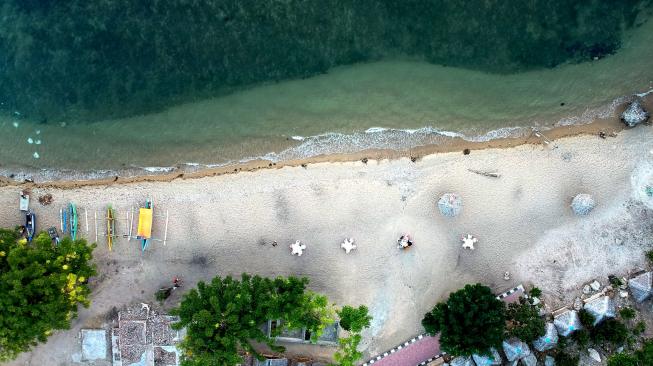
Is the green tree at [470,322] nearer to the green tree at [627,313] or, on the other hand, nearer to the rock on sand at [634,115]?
the green tree at [627,313]

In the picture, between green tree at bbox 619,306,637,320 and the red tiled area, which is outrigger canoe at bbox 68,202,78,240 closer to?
the red tiled area

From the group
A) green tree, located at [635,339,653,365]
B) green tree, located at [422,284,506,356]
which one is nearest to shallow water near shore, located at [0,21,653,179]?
green tree, located at [422,284,506,356]

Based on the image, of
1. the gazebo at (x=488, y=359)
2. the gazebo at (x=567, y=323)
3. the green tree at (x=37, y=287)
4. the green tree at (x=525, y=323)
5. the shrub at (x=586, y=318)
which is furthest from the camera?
the shrub at (x=586, y=318)

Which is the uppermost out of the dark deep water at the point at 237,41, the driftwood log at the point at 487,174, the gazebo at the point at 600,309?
the dark deep water at the point at 237,41

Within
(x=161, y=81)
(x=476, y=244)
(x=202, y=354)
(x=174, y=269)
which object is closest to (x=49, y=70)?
(x=161, y=81)

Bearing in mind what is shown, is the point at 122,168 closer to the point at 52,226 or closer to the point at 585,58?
the point at 52,226

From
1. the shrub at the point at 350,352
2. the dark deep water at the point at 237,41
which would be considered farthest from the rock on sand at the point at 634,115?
the shrub at the point at 350,352

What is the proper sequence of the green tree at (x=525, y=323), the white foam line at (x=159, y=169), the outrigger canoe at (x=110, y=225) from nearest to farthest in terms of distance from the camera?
the green tree at (x=525, y=323)
the outrigger canoe at (x=110, y=225)
the white foam line at (x=159, y=169)
